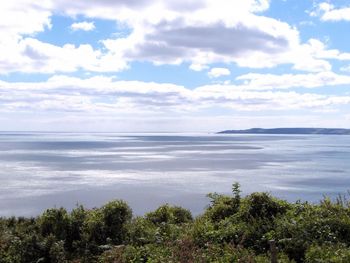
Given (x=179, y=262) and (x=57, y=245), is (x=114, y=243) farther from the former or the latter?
(x=179, y=262)

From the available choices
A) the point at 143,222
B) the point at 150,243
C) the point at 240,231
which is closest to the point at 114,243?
the point at 150,243

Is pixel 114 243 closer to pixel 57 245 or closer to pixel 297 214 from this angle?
pixel 57 245

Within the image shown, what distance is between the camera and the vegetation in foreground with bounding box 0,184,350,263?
13672 millimetres

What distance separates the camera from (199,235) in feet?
53.5

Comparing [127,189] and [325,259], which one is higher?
[325,259]

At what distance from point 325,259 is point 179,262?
3994mm

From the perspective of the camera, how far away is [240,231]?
15.8 meters

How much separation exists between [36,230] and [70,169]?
108006mm

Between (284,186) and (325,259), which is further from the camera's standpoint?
(284,186)

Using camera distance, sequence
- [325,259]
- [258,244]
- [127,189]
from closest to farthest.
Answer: [325,259]
[258,244]
[127,189]

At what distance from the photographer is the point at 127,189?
268 feet

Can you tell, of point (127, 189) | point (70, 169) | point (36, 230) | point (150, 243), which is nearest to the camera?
point (150, 243)

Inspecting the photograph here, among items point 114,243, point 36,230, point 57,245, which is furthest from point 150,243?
point 36,230

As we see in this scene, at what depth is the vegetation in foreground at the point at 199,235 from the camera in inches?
538
